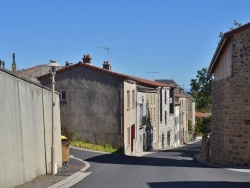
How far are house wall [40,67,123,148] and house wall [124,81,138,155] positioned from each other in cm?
83

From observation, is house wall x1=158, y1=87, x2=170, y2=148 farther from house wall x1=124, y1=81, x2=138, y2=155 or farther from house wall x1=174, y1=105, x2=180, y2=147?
house wall x1=124, y1=81, x2=138, y2=155

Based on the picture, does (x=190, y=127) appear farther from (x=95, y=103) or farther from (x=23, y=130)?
(x=23, y=130)

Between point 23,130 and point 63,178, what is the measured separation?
2.63 meters

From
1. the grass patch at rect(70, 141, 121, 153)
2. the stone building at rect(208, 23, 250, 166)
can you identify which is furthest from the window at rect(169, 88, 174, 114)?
the stone building at rect(208, 23, 250, 166)

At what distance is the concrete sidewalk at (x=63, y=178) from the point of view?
41.5 ft

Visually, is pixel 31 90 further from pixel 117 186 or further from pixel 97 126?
pixel 97 126

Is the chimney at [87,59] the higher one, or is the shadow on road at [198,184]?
the chimney at [87,59]

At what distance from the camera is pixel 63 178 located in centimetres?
1431

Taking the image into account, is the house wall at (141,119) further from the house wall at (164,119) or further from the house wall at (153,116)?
the house wall at (164,119)

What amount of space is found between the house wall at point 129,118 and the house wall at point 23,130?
48.9ft

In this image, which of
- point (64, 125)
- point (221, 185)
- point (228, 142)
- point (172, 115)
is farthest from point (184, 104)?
point (221, 185)

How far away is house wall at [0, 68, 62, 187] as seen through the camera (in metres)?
10.9

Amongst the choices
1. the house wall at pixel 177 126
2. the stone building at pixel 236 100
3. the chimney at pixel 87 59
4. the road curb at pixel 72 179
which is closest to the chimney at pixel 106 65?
the chimney at pixel 87 59

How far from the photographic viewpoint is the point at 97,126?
30.1 metres
